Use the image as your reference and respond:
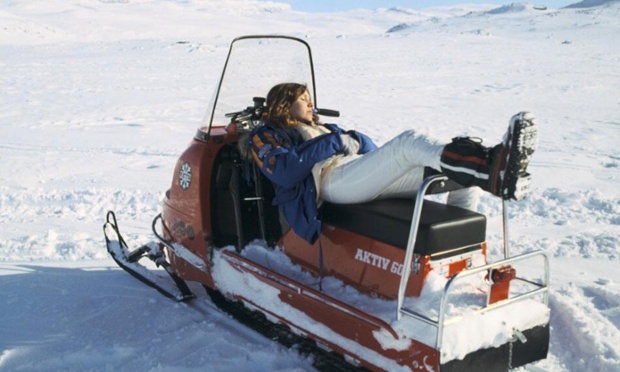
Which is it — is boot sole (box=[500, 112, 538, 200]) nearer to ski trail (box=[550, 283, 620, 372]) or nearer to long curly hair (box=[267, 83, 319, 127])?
ski trail (box=[550, 283, 620, 372])

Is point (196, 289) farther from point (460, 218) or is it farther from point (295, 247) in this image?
point (460, 218)

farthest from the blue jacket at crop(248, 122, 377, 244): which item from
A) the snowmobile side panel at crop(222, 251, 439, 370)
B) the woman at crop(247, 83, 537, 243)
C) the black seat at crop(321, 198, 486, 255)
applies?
the snowmobile side panel at crop(222, 251, 439, 370)

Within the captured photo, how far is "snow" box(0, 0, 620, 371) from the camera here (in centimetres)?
331

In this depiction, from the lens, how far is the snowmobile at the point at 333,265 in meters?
2.52

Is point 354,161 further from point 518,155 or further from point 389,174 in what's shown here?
point 518,155

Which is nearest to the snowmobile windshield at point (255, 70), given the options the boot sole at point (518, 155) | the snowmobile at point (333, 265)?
the snowmobile at point (333, 265)

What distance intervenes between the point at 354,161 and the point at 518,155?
90 centimetres

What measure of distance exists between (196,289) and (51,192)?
119 inches

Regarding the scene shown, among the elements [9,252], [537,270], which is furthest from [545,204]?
[9,252]

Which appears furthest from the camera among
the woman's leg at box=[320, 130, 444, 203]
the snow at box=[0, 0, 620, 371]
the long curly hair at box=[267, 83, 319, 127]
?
the long curly hair at box=[267, 83, 319, 127]

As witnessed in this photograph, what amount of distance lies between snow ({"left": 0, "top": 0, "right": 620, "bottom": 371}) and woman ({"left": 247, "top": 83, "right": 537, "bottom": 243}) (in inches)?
33.3

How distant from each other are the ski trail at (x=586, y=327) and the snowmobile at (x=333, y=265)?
330 mm

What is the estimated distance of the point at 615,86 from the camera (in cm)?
1501

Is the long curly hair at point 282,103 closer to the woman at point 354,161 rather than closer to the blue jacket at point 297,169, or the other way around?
the woman at point 354,161
